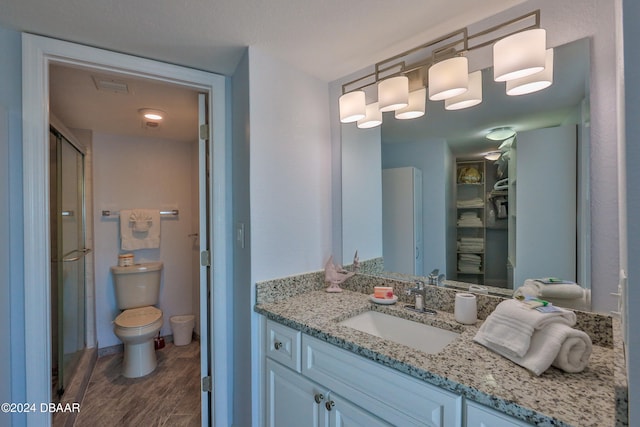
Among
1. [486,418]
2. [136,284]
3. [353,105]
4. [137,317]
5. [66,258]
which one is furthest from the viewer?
[136,284]

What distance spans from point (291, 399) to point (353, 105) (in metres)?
1.43

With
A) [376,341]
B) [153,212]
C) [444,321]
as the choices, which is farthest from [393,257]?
[153,212]

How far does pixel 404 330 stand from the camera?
4.22ft

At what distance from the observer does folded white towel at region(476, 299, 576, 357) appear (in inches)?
33.2

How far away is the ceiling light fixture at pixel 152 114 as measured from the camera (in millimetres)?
2191

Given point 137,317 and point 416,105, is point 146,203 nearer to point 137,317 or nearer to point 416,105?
point 137,317

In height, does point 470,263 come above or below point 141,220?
below

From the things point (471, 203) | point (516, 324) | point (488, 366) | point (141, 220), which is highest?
point (471, 203)

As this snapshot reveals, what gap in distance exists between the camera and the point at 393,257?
160 cm

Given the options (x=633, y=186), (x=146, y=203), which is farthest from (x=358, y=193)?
(x=146, y=203)

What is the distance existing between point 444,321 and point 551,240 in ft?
1.67

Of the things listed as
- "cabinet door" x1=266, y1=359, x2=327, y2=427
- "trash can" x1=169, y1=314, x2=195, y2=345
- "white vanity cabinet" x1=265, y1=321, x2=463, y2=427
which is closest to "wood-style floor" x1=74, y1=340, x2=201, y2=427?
"trash can" x1=169, y1=314, x2=195, y2=345

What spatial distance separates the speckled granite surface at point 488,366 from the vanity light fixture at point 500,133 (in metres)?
0.67

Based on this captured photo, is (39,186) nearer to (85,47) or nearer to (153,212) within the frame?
(85,47)
